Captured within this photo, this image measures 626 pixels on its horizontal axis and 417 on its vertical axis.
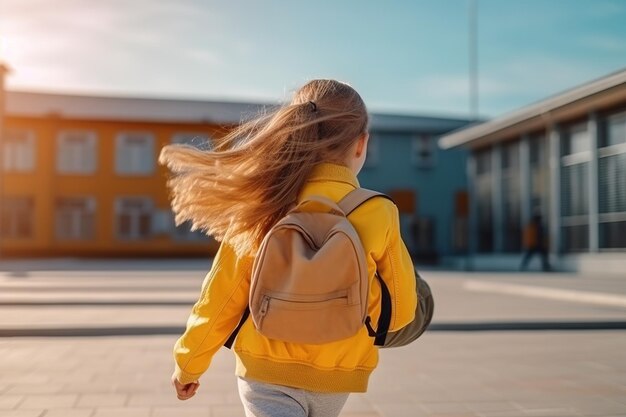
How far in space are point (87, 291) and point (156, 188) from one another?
2496cm

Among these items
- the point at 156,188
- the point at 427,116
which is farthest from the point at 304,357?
the point at 427,116

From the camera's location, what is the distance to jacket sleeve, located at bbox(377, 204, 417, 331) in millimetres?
2365

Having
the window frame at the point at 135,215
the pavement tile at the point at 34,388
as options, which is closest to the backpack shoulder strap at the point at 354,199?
the pavement tile at the point at 34,388

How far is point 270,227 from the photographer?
2479 mm

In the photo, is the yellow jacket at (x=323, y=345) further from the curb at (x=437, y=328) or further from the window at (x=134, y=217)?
the window at (x=134, y=217)

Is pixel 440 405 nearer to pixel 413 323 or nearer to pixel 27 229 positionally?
pixel 413 323

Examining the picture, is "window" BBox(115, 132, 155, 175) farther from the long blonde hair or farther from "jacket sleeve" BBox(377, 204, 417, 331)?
"jacket sleeve" BBox(377, 204, 417, 331)

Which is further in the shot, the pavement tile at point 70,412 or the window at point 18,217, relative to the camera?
the window at point 18,217

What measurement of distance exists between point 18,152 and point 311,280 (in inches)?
1540

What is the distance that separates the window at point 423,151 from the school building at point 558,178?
969cm

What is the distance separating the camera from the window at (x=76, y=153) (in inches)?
1542

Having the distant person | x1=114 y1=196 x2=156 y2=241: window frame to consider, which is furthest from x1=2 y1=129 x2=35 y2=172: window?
the distant person

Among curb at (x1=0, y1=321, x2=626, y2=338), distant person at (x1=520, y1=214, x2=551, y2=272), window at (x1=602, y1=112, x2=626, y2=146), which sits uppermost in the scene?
window at (x1=602, y1=112, x2=626, y2=146)

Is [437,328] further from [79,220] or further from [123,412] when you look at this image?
[79,220]
